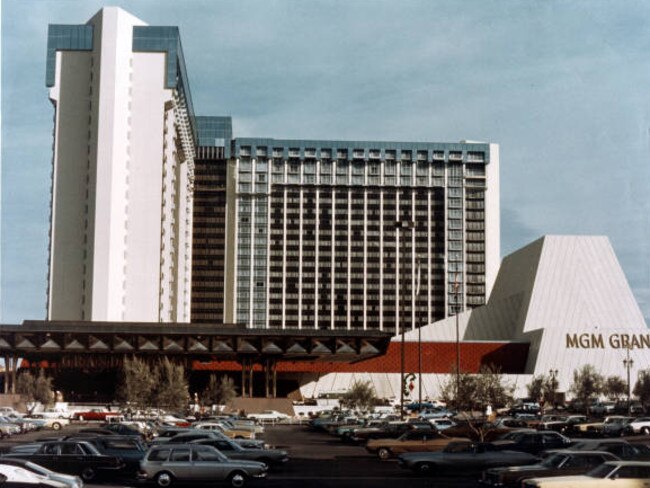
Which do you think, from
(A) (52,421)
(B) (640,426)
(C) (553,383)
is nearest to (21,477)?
(B) (640,426)

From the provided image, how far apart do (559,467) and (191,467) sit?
12199mm

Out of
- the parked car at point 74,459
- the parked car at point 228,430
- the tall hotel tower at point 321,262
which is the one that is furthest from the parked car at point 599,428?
the tall hotel tower at point 321,262

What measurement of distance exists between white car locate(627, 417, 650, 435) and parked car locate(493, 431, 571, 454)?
2344 cm

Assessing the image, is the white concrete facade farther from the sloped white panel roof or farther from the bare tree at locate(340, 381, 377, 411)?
the bare tree at locate(340, 381, 377, 411)

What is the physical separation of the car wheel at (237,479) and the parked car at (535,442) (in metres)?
14.2

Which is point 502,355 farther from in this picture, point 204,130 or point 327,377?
point 204,130

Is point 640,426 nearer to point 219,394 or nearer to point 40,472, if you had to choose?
point 219,394

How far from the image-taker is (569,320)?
451 feet

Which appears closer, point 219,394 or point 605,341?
point 219,394

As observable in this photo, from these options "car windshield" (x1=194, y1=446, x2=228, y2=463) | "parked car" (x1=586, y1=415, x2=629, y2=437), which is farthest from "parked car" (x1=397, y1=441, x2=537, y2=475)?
"parked car" (x1=586, y1=415, x2=629, y2=437)

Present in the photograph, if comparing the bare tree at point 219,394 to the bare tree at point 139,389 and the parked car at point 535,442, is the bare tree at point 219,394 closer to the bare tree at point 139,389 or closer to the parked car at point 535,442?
the bare tree at point 139,389

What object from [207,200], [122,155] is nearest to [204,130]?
[207,200]

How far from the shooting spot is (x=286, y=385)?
470 ft

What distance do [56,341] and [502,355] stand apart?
212 feet
